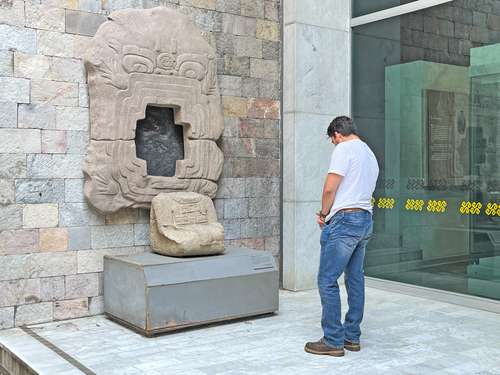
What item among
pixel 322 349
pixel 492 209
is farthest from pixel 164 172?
pixel 492 209

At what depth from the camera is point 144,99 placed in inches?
221

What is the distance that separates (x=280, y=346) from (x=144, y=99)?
101 inches

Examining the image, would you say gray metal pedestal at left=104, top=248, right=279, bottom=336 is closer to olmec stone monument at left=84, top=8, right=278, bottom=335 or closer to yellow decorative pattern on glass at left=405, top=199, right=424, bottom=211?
Result: olmec stone monument at left=84, top=8, right=278, bottom=335

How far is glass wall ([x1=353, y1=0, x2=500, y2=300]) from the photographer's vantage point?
5.74 m

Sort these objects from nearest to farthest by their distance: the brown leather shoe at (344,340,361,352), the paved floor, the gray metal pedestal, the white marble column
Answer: the paved floor → the brown leather shoe at (344,340,361,352) → the gray metal pedestal → the white marble column

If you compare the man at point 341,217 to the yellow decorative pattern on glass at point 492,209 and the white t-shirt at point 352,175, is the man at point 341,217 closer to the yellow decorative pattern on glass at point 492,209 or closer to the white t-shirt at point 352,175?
the white t-shirt at point 352,175

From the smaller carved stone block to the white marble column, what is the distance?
134cm

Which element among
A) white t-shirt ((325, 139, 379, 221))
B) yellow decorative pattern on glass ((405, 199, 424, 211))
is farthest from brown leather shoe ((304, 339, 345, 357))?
yellow decorative pattern on glass ((405, 199, 424, 211))

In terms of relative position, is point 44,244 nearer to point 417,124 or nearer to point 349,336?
point 349,336

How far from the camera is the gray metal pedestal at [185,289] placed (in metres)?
4.80

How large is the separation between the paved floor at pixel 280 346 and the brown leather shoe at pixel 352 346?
0.15ft

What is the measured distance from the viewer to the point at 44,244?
528 centimetres

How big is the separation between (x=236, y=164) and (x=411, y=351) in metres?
2.81

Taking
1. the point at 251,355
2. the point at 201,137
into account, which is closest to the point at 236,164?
the point at 201,137
